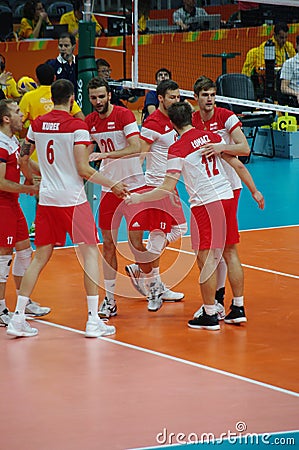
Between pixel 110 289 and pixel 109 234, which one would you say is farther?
pixel 110 289

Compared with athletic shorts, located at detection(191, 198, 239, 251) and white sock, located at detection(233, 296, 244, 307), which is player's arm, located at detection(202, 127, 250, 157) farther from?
white sock, located at detection(233, 296, 244, 307)

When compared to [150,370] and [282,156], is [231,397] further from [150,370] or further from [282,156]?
[282,156]

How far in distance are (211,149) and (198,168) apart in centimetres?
22

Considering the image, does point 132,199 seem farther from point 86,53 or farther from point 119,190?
point 86,53

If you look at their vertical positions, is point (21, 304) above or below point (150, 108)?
below

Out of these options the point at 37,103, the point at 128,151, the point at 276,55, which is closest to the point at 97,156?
the point at 128,151

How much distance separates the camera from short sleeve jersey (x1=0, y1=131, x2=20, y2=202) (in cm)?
924

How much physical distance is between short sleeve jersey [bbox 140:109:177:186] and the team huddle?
0.01 meters

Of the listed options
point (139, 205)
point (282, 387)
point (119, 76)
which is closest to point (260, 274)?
point (139, 205)

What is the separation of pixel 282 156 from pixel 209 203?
387 inches

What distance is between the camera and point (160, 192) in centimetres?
904

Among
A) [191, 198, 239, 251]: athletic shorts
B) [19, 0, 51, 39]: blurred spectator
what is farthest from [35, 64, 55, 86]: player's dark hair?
[19, 0, 51, 39]: blurred spectator

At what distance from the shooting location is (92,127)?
9641mm

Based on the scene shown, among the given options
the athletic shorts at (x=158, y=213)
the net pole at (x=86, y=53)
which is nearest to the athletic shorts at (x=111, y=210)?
the athletic shorts at (x=158, y=213)
